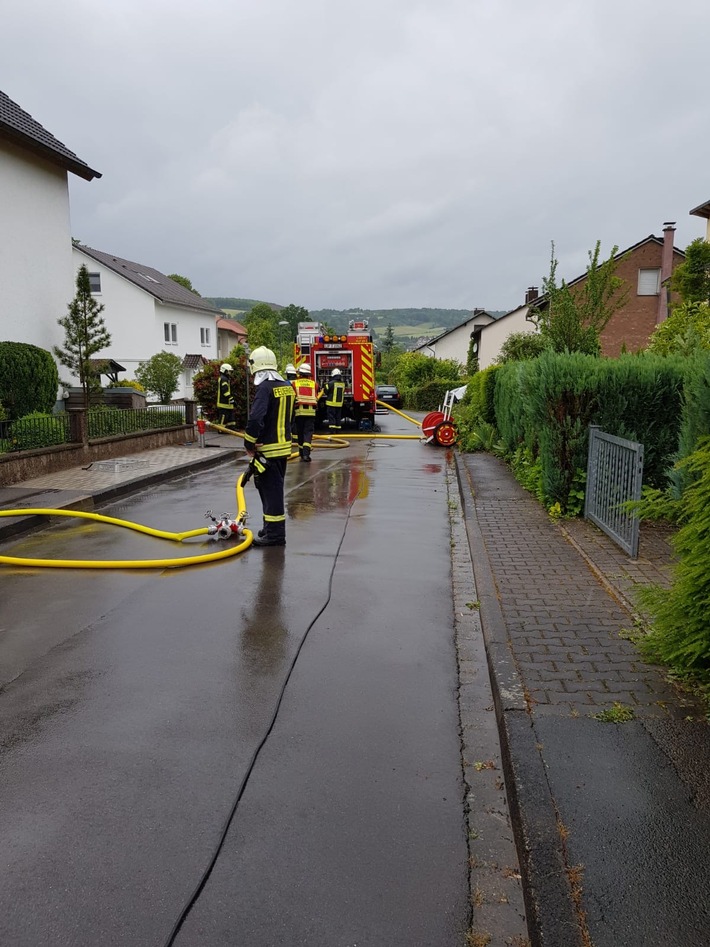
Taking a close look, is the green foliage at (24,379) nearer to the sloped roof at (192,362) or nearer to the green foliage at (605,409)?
the green foliage at (605,409)

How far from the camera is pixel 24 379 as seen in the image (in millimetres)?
14617

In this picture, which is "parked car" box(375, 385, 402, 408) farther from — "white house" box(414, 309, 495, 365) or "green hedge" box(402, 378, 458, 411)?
"white house" box(414, 309, 495, 365)

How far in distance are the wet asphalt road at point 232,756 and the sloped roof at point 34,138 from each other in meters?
12.6

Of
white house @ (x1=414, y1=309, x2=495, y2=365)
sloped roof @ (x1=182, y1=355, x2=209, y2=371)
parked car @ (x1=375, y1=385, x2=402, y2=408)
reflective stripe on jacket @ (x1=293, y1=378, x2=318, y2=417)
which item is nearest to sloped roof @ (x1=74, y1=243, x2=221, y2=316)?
sloped roof @ (x1=182, y1=355, x2=209, y2=371)

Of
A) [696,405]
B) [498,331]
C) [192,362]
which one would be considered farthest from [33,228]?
[498,331]

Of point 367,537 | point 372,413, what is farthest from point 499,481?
point 372,413

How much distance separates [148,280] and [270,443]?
40.1m

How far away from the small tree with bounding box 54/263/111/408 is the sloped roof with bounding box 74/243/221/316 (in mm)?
23232

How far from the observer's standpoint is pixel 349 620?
5.48 meters

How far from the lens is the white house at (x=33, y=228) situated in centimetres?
1588

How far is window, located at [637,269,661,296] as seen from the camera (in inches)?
1506

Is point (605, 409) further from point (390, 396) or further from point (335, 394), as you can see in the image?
point (390, 396)

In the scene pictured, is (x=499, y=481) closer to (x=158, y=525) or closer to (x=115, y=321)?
(x=158, y=525)

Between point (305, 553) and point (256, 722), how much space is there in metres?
3.62
